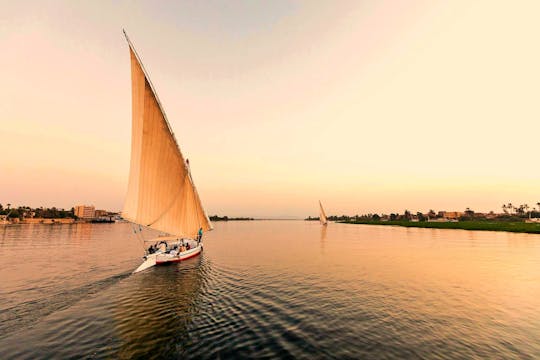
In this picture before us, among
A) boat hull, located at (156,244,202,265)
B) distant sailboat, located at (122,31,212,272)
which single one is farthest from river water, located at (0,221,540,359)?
distant sailboat, located at (122,31,212,272)

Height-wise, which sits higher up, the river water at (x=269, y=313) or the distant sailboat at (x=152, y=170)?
the distant sailboat at (x=152, y=170)

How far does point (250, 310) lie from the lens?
17.6m

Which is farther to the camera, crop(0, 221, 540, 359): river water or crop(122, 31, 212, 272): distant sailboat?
crop(122, 31, 212, 272): distant sailboat

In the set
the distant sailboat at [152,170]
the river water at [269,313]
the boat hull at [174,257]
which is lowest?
the river water at [269,313]

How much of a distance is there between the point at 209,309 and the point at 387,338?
469 inches

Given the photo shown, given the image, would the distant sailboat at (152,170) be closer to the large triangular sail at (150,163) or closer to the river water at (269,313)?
the large triangular sail at (150,163)

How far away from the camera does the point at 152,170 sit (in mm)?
29672

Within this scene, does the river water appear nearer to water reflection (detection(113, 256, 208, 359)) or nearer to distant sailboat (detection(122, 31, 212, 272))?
water reflection (detection(113, 256, 208, 359))

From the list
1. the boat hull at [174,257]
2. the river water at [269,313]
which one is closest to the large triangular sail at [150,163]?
the boat hull at [174,257]

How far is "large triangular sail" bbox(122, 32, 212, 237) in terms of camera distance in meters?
27.7

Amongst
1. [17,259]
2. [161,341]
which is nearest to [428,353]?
[161,341]

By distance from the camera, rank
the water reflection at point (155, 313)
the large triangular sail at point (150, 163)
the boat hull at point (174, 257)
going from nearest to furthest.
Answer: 1. the water reflection at point (155, 313)
2. the large triangular sail at point (150, 163)
3. the boat hull at point (174, 257)

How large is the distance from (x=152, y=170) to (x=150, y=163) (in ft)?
2.99

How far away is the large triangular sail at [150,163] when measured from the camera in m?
27.7
